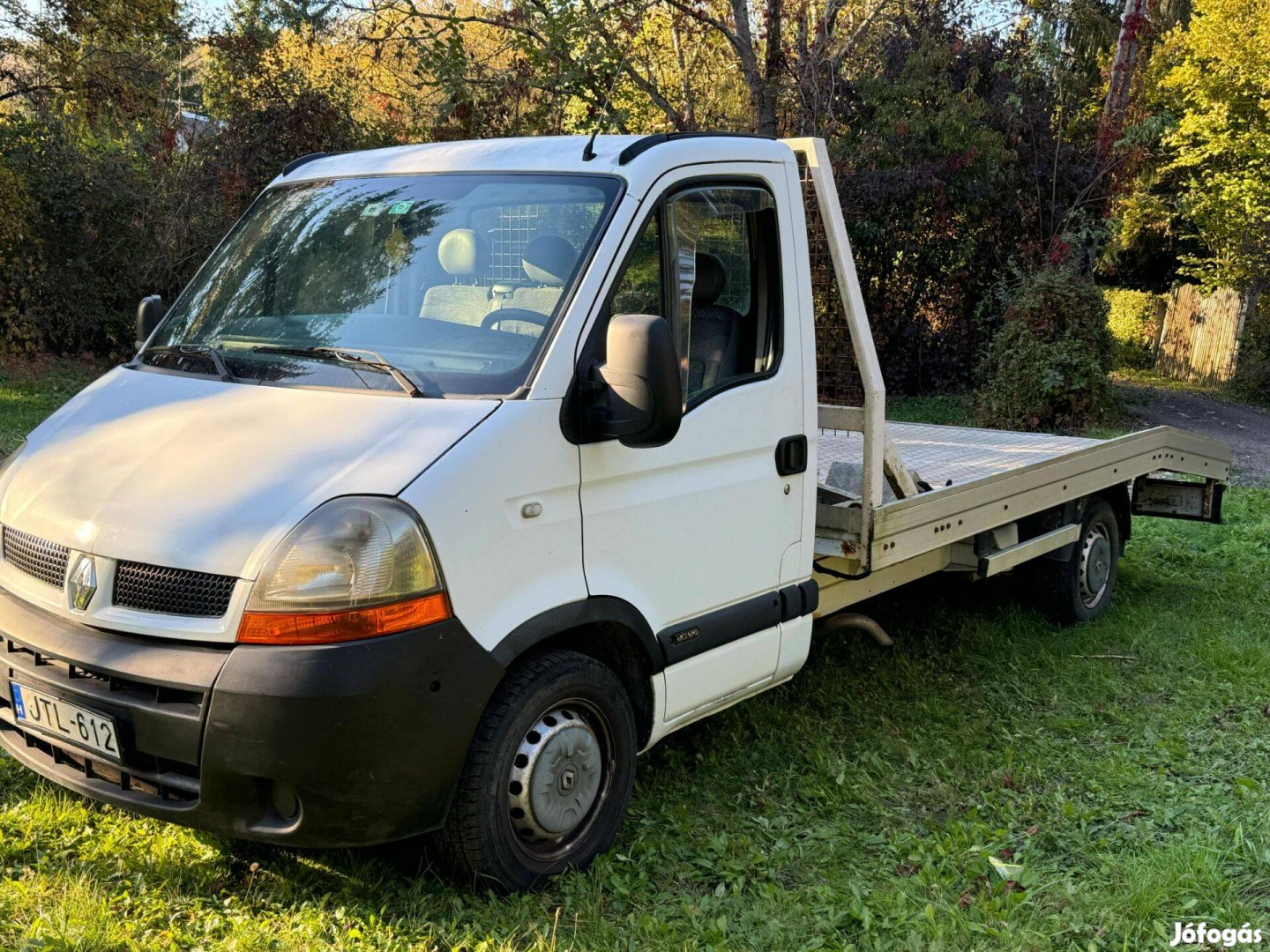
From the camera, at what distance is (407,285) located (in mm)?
3666

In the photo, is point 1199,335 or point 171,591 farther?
point 1199,335

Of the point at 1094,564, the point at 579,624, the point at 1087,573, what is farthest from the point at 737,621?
the point at 1094,564

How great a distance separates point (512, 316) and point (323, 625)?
1147 millimetres

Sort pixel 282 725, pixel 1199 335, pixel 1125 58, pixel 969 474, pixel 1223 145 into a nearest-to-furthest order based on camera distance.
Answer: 1. pixel 282 725
2. pixel 969 474
3. pixel 1125 58
4. pixel 1223 145
5. pixel 1199 335

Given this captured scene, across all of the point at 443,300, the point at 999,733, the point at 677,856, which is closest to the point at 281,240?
the point at 443,300

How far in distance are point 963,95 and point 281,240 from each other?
12.8 m

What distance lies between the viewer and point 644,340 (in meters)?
3.19

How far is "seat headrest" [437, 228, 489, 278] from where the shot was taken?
3.65 m

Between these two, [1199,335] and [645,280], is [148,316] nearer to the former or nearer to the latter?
[645,280]

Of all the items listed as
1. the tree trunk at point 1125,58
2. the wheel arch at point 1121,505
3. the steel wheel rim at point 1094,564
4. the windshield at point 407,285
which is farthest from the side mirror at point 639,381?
the tree trunk at point 1125,58

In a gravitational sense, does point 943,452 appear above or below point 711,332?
below

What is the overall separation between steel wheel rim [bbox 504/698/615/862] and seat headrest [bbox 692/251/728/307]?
1448 mm

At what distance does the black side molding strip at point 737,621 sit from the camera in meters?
3.73

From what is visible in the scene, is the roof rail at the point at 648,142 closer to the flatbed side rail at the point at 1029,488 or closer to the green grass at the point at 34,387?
the flatbed side rail at the point at 1029,488
